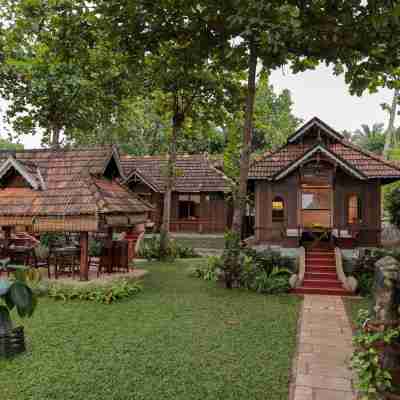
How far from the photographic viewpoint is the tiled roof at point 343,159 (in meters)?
14.0

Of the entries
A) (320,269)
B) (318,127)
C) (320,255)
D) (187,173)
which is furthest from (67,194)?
(187,173)

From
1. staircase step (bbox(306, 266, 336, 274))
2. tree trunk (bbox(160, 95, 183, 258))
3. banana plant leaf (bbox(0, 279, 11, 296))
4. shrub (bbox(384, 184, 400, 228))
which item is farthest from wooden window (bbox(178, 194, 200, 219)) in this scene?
banana plant leaf (bbox(0, 279, 11, 296))

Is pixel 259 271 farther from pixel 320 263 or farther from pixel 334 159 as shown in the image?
pixel 334 159

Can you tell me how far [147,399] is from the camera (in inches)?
181

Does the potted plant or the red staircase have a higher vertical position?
the potted plant

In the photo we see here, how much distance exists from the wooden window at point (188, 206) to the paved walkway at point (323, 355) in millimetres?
15954

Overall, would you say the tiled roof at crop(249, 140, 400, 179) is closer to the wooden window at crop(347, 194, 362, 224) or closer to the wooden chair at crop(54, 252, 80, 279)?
the wooden window at crop(347, 194, 362, 224)

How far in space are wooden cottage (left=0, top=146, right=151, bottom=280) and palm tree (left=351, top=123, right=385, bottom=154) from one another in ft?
106

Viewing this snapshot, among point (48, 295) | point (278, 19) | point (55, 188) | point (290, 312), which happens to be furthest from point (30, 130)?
point (290, 312)

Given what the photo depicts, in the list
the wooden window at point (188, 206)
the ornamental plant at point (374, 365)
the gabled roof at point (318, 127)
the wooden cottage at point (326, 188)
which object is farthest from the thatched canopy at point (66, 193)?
the wooden window at point (188, 206)

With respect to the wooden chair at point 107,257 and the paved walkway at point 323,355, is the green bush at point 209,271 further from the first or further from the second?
the paved walkway at point 323,355

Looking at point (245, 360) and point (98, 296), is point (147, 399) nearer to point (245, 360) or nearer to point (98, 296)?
point (245, 360)

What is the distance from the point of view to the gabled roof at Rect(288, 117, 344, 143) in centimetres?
1526

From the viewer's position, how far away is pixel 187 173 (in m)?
25.4
